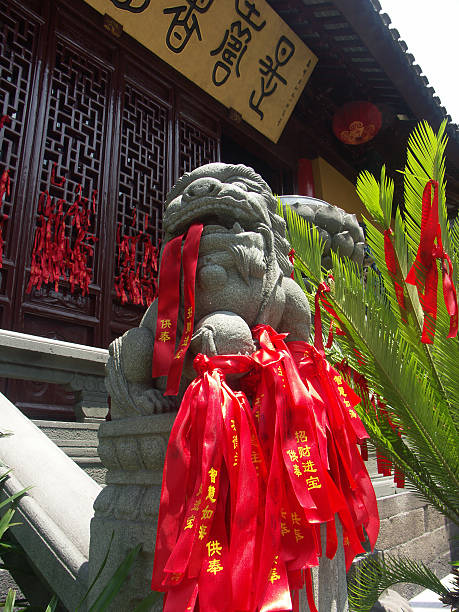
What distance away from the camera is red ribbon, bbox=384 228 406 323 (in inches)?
74.0

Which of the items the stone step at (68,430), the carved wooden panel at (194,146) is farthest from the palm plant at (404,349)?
the carved wooden panel at (194,146)

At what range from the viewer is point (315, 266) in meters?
2.17

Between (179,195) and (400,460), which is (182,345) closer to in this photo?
(179,195)

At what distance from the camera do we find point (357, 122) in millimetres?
6395

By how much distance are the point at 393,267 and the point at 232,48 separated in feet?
14.9

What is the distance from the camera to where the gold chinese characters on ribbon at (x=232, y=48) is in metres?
4.75

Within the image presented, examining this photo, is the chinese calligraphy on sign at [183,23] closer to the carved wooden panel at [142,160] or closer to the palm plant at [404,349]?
the carved wooden panel at [142,160]

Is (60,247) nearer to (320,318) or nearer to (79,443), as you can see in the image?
(79,443)

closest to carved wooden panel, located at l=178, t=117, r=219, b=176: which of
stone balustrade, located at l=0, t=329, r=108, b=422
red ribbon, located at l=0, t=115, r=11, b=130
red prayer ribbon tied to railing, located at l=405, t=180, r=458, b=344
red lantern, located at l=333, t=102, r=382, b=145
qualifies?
red ribbon, located at l=0, t=115, r=11, b=130

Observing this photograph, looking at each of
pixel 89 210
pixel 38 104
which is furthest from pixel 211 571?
pixel 38 104

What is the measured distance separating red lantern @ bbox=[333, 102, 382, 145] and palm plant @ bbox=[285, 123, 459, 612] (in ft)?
15.8

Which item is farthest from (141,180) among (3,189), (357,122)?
(357,122)

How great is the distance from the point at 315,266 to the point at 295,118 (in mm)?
5330

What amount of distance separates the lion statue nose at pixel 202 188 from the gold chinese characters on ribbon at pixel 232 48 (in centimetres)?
388
